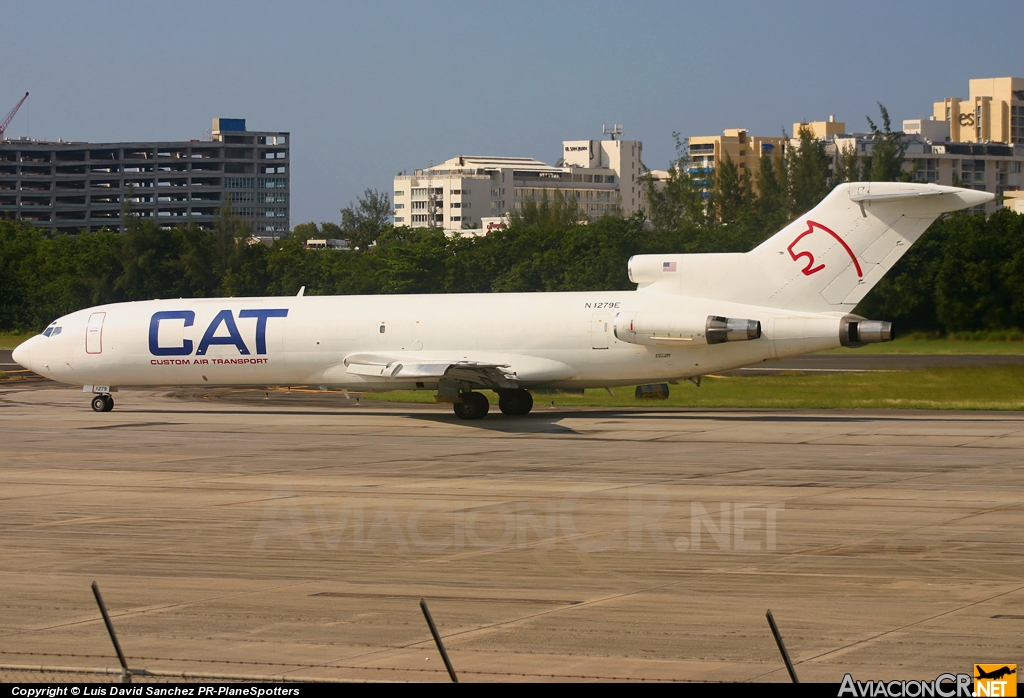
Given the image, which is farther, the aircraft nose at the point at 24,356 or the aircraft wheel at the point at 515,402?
the aircraft nose at the point at 24,356

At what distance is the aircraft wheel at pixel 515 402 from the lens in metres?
32.4

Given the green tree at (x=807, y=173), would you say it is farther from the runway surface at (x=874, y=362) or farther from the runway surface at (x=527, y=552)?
the runway surface at (x=527, y=552)

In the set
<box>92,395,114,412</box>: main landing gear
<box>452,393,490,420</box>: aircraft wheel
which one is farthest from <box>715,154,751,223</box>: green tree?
<box>452,393,490,420</box>: aircraft wheel

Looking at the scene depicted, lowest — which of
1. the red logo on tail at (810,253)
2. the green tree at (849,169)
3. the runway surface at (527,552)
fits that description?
the runway surface at (527,552)

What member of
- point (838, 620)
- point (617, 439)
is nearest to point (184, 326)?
point (617, 439)

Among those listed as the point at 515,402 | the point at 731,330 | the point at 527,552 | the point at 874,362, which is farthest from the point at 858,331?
the point at 874,362

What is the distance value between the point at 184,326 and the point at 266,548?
20.2 metres

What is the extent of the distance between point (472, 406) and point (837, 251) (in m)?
10.1

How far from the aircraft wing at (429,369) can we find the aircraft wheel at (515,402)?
3.56ft

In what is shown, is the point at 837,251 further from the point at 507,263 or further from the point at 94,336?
the point at 507,263

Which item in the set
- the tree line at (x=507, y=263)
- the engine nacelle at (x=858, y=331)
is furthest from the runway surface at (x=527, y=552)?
the tree line at (x=507, y=263)

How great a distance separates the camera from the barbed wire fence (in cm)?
809

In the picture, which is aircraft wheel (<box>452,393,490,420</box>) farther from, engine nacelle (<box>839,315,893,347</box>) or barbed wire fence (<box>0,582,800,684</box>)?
barbed wire fence (<box>0,582,800,684</box>)

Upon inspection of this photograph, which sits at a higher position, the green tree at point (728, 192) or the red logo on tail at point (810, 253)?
the green tree at point (728, 192)
